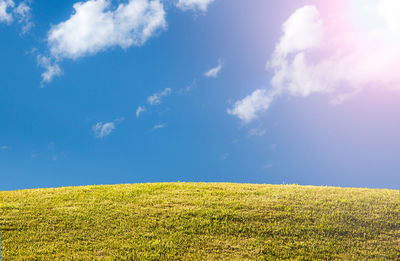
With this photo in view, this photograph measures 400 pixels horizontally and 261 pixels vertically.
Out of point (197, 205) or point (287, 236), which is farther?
point (197, 205)

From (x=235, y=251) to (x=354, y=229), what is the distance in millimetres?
4735

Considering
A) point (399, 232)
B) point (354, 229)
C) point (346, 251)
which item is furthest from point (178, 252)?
point (399, 232)

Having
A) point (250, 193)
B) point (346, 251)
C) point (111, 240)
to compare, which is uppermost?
point (250, 193)

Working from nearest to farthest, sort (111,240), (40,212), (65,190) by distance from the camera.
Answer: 1. (111,240)
2. (40,212)
3. (65,190)

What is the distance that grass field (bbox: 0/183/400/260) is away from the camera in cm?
1112

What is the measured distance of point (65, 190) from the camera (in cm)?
1755

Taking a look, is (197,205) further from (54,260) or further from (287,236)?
(54,260)

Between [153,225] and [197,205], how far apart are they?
240 cm

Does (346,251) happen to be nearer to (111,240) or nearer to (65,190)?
(111,240)

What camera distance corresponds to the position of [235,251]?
11008 mm

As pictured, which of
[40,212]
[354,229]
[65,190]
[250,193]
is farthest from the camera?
[65,190]

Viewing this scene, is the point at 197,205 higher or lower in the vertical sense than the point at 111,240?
higher

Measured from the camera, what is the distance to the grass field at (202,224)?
11125 millimetres

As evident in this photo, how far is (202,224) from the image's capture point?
12.7 meters
